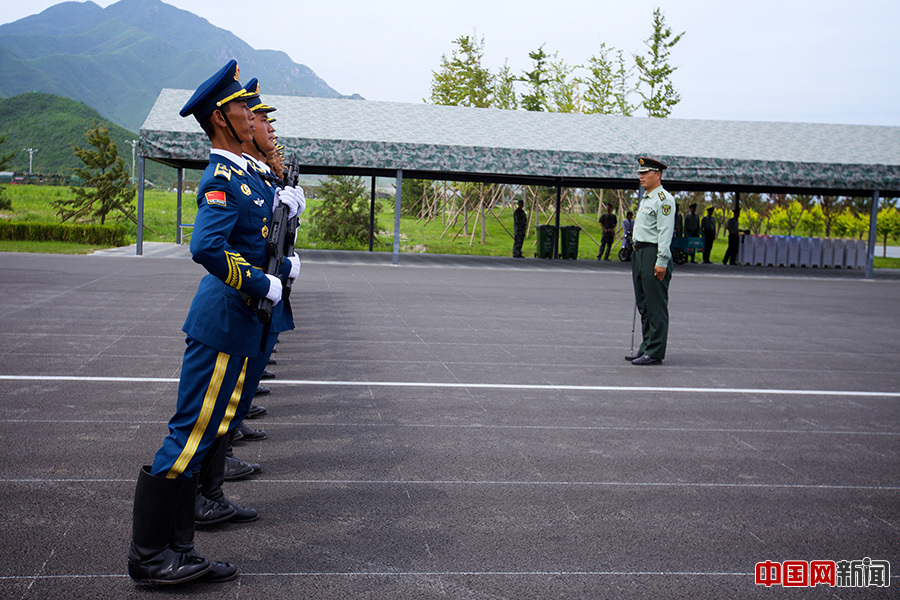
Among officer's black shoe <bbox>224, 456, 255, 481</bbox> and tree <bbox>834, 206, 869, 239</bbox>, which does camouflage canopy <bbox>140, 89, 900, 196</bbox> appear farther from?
tree <bbox>834, 206, 869, 239</bbox>

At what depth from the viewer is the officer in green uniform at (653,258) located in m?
8.12

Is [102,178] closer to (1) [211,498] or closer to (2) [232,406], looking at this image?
(1) [211,498]

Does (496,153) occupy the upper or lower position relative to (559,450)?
upper

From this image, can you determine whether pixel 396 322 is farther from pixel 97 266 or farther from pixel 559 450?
pixel 97 266

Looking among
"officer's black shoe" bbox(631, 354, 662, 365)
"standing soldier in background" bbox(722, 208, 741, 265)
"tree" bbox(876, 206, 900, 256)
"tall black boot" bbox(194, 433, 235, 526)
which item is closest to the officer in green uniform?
"officer's black shoe" bbox(631, 354, 662, 365)

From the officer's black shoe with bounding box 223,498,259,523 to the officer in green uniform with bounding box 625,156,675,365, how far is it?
18.3 ft

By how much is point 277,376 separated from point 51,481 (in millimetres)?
2967

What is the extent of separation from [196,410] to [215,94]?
1.34 metres

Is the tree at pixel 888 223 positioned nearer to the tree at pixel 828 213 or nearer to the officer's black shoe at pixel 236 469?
the tree at pixel 828 213

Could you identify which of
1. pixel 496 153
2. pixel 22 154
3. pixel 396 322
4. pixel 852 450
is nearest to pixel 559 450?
pixel 852 450

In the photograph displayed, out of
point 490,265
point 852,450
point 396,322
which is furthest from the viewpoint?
point 490,265

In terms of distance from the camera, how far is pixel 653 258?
838 centimetres

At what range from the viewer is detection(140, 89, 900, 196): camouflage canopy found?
2186cm

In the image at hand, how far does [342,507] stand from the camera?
4.00 meters
